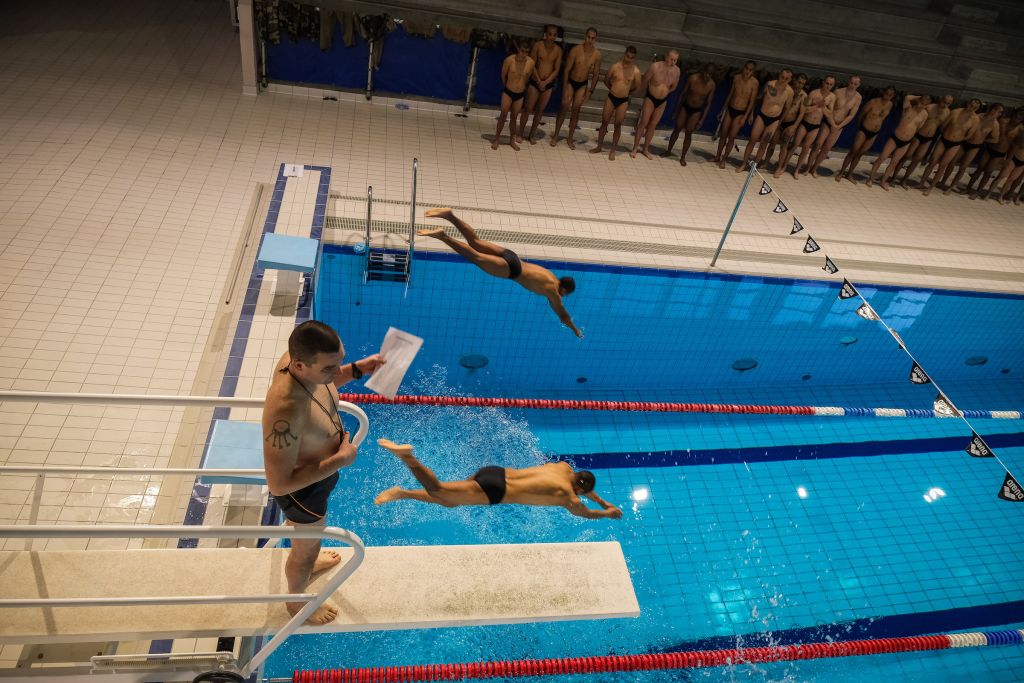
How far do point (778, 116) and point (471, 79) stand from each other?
13.1 ft

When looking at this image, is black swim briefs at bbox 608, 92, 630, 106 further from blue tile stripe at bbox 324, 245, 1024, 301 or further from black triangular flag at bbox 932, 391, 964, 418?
black triangular flag at bbox 932, 391, 964, 418

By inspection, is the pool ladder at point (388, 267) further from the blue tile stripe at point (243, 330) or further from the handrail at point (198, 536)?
the handrail at point (198, 536)

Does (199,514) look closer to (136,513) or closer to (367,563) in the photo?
(136,513)

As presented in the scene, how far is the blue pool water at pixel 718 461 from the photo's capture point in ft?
14.8

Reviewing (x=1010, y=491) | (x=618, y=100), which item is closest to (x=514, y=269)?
(x=1010, y=491)

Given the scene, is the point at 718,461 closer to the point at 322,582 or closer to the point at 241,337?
the point at 322,582

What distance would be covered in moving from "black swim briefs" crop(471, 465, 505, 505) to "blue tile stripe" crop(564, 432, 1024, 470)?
1.47 m

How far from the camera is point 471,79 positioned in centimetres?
920

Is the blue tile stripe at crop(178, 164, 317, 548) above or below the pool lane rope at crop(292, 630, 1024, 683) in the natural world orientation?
above

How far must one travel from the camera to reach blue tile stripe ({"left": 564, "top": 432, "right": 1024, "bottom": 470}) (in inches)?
211

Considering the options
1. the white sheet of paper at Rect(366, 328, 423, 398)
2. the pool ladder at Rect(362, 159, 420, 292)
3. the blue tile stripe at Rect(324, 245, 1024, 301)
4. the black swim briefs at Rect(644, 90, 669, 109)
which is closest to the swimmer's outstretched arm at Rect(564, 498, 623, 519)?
the white sheet of paper at Rect(366, 328, 423, 398)

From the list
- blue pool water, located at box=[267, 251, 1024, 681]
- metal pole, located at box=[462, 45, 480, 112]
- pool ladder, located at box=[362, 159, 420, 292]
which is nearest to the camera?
blue pool water, located at box=[267, 251, 1024, 681]

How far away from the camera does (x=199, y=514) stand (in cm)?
358

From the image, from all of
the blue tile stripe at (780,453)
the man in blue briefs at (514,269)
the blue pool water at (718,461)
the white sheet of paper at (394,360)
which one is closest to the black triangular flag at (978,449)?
the blue pool water at (718,461)
